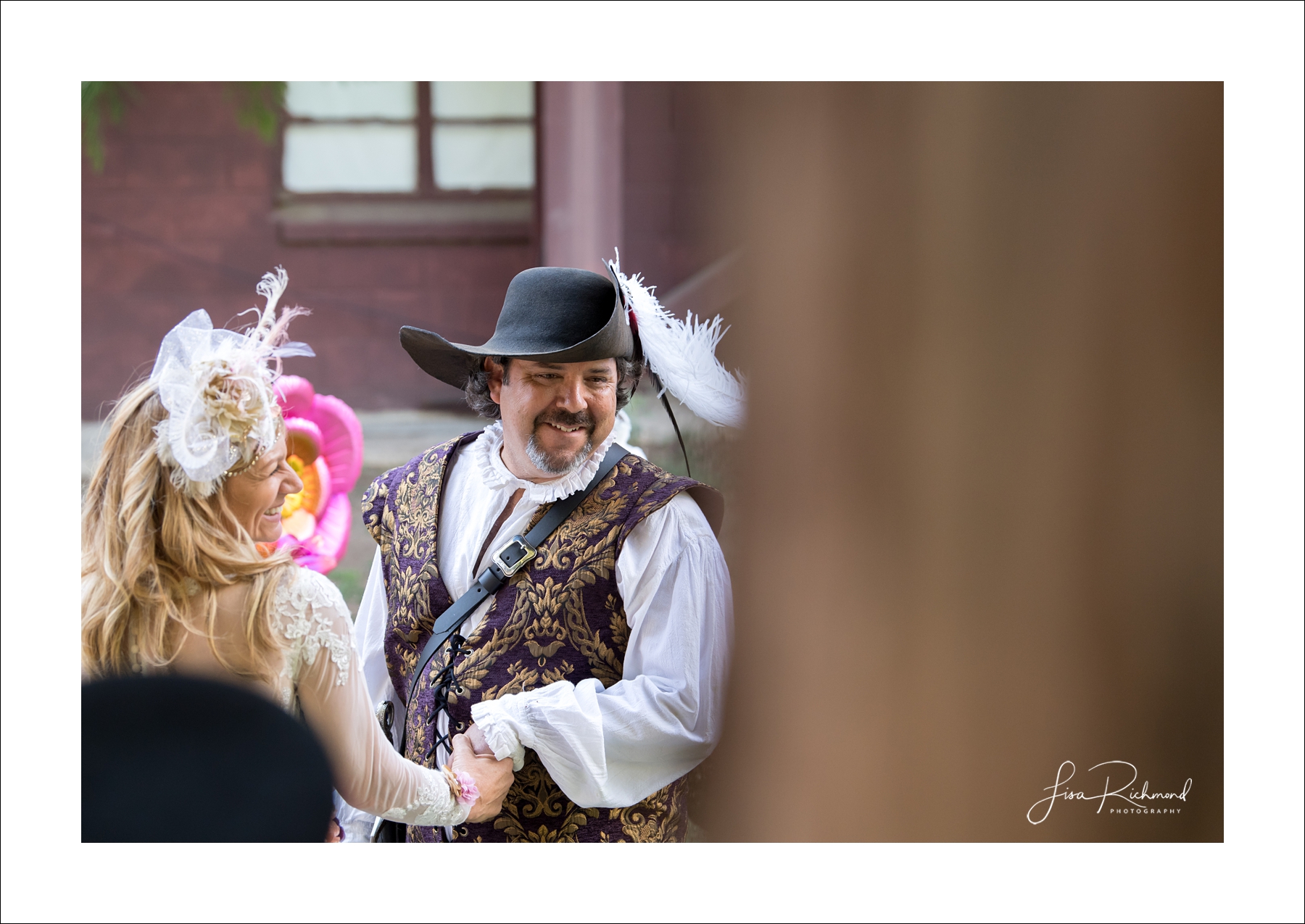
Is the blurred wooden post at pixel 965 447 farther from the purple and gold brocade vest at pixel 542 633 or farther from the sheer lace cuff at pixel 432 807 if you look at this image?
the sheer lace cuff at pixel 432 807

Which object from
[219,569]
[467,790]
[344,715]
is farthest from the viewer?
[467,790]

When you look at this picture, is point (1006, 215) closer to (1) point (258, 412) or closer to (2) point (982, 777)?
(2) point (982, 777)

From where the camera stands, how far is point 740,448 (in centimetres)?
209

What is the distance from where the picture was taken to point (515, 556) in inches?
79.0

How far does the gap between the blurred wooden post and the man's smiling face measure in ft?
0.99

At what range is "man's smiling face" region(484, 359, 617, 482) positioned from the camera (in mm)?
1999

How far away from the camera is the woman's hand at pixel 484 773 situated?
1996 mm

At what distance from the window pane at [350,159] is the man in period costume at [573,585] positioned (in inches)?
16.0

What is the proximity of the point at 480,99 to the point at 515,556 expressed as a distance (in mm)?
981

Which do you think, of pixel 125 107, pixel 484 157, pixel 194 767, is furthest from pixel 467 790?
pixel 125 107

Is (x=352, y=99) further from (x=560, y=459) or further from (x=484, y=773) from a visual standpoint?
(x=484, y=773)

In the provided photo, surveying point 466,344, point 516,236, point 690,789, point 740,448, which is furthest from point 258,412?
point 690,789

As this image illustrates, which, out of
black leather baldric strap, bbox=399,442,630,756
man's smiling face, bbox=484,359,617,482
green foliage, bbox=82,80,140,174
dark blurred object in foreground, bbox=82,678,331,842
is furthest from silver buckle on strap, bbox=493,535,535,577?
green foliage, bbox=82,80,140,174

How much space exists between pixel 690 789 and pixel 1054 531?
0.92 meters
